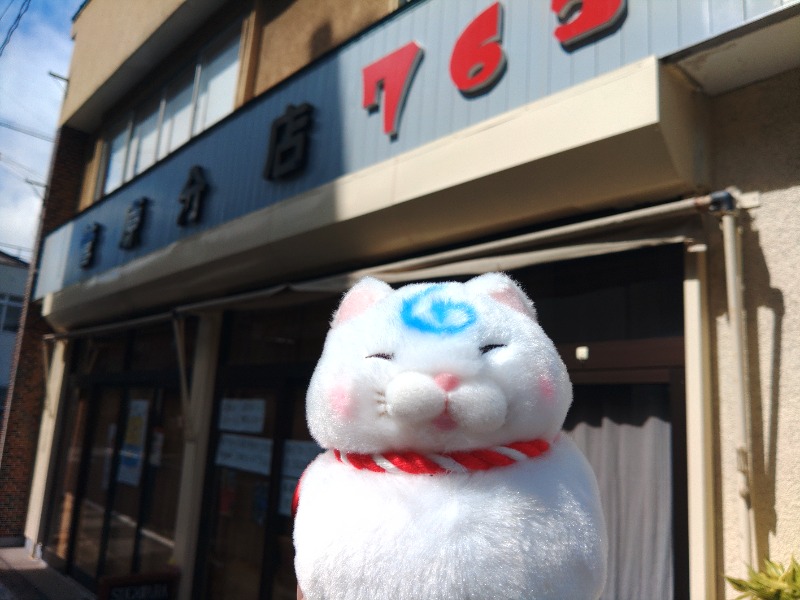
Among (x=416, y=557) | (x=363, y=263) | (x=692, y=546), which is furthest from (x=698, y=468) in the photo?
(x=363, y=263)

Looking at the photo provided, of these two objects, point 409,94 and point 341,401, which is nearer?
point 341,401

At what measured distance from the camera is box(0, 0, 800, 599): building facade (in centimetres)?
285

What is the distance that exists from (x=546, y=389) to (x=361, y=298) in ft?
1.70

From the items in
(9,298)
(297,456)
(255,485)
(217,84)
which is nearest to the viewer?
(297,456)

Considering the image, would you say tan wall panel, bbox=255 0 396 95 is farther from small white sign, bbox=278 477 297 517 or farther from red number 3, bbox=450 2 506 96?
small white sign, bbox=278 477 297 517

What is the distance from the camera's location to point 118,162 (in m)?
9.75

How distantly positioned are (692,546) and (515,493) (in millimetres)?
2000

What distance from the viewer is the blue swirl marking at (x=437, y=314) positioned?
4.45 feet

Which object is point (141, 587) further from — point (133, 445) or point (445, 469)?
point (445, 469)

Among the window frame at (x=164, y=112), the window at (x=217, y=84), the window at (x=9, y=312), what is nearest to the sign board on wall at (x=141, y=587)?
the window frame at (x=164, y=112)

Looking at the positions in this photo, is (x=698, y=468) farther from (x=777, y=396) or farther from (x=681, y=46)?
(x=681, y=46)

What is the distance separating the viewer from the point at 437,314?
139cm

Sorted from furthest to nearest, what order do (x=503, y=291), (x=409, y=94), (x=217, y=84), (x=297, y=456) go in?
(x=217, y=84)
(x=297, y=456)
(x=409, y=94)
(x=503, y=291)

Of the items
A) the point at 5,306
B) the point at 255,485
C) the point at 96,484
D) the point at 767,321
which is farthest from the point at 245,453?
the point at 5,306
